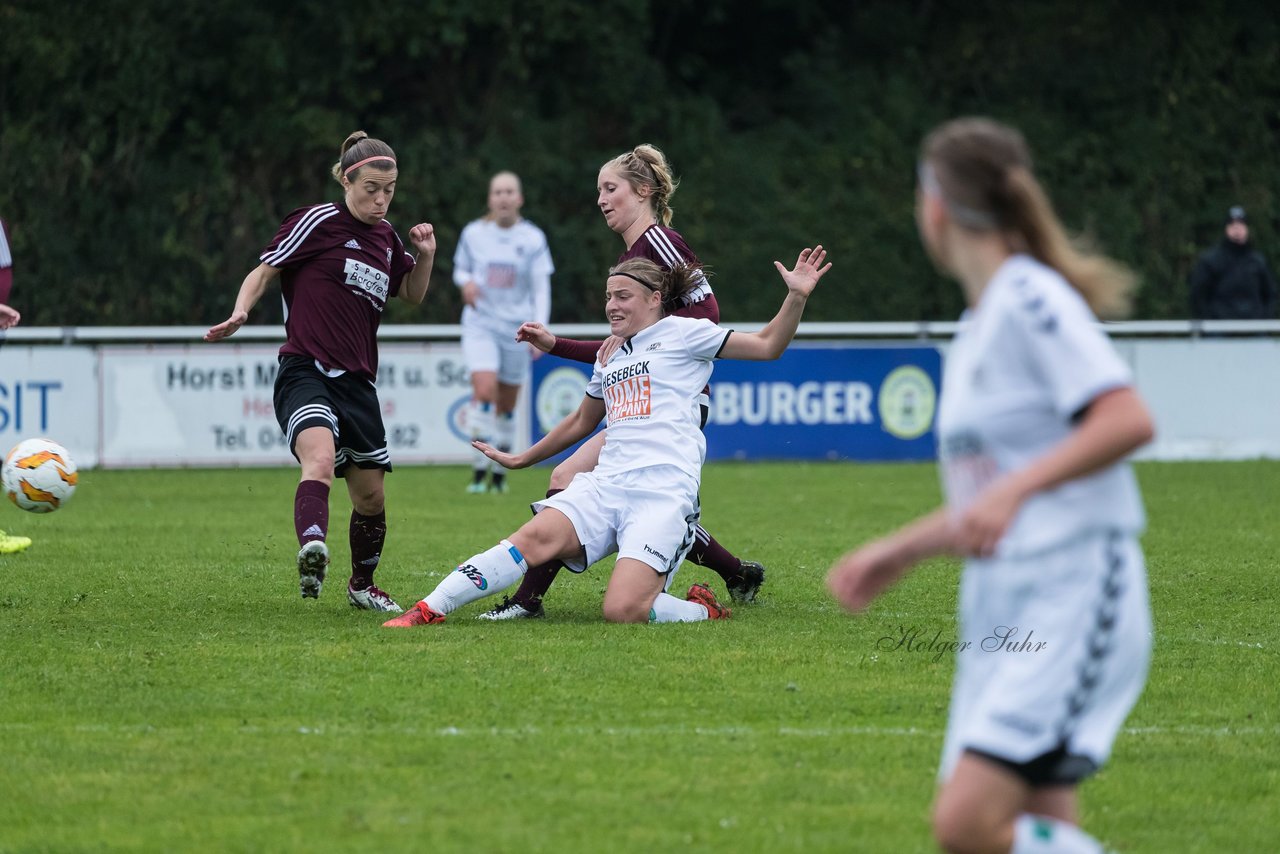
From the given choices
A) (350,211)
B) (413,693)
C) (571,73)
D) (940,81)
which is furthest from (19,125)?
(413,693)

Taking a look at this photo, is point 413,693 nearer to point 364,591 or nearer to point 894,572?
point 364,591

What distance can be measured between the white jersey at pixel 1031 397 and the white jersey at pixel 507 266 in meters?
11.9

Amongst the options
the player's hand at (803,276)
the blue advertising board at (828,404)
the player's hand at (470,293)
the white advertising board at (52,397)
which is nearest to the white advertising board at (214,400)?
the white advertising board at (52,397)

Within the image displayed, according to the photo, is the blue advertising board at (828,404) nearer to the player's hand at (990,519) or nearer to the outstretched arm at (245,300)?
the outstretched arm at (245,300)

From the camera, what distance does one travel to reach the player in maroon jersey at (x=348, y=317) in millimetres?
7758

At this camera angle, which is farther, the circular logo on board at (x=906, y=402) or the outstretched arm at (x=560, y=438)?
the circular logo on board at (x=906, y=402)

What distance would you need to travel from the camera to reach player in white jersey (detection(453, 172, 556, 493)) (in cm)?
1502

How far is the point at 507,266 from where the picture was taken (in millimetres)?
15312

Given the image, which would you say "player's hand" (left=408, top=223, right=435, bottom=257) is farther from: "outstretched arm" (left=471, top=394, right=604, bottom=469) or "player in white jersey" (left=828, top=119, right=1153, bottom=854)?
"player in white jersey" (left=828, top=119, right=1153, bottom=854)

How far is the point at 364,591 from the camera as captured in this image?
26.3 feet

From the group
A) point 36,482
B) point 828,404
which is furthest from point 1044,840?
point 828,404

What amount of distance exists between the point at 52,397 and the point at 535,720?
467 inches

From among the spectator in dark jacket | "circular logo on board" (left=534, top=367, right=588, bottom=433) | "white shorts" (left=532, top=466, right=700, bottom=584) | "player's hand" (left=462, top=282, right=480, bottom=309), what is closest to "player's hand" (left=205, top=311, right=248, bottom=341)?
"white shorts" (left=532, top=466, right=700, bottom=584)

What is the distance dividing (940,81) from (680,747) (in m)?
23.1
